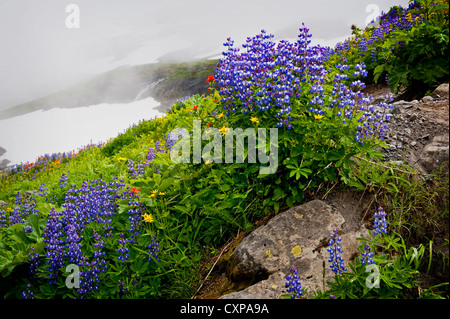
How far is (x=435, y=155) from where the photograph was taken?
3084 mm

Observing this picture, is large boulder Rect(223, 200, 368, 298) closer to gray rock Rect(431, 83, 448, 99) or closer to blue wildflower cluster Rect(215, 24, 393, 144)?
blue wildflower cluster Rect(215, 24, 393, 144)

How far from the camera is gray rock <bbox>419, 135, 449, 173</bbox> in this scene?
3024 mm

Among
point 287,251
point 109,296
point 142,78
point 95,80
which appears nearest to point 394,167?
point 287,251

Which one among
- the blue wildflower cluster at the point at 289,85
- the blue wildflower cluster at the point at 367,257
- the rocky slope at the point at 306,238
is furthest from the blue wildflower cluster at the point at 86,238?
the blue wildflower cluster at the point at 367,257

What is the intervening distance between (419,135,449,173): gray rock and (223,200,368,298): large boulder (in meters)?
0.93

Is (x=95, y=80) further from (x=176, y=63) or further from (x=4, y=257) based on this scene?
(x=4, y=257)

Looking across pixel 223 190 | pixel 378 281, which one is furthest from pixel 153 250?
pixel 378 281

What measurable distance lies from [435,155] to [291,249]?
1.64 metres

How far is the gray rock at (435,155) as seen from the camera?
3024 millimetres

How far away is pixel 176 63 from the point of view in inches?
1432

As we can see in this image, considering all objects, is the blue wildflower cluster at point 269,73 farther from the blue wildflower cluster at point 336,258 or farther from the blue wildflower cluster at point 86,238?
the blue wildflower cluster at point 86,238

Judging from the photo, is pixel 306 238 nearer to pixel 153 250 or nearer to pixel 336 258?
pixel 336 258

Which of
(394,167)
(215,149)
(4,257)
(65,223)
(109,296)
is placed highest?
(215,149)
